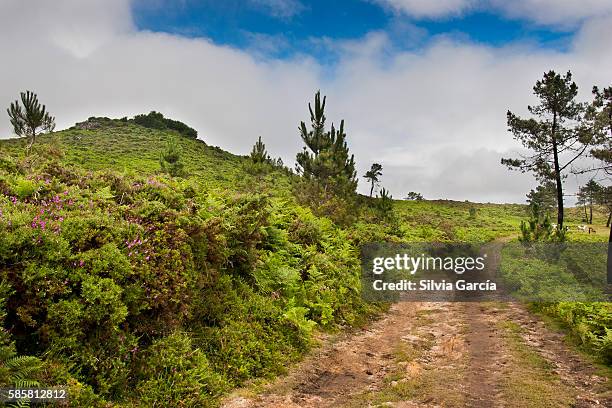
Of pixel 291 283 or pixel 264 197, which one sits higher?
pixel 264 197

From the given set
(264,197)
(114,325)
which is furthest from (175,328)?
(264,197)

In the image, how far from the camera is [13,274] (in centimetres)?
484

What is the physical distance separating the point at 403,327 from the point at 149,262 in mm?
7561

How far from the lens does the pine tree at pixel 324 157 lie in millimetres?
23812

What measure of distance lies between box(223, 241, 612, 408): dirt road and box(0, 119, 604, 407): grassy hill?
61 cm

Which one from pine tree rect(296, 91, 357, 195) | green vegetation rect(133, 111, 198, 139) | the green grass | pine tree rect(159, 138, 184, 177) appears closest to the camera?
the green grass

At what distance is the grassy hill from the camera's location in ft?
16.1

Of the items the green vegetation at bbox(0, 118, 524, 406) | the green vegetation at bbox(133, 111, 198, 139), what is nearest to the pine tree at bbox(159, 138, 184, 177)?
the green vegetation at bbox(0, 118, 524, 406)

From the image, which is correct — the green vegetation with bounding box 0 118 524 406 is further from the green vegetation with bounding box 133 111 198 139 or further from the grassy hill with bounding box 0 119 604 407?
the green vegetation with bounding box 133 111 198 139

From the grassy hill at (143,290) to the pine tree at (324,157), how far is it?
1255 cm

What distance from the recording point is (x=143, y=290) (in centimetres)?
569

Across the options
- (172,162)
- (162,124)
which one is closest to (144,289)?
(172,162)

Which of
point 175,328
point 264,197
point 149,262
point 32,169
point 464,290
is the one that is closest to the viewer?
point 149,262

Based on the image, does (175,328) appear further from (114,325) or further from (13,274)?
(13,274)
